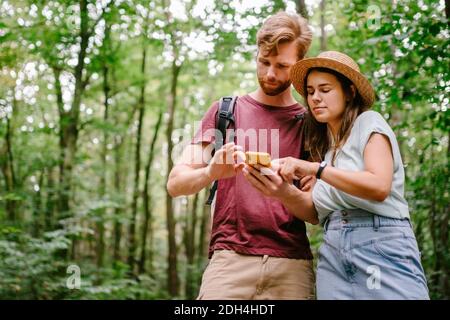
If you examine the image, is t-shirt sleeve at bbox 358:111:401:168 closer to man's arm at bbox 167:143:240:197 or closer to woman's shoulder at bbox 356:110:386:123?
woman's shoulder at bbox 356:110:386:123

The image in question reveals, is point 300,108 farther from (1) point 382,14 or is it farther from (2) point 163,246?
(2) point 163,246

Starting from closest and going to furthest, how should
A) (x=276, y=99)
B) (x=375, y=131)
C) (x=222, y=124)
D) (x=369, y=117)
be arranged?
(x=375, y=131), (x=369, y=117), (x=222, y=124), (x=276, y=99)

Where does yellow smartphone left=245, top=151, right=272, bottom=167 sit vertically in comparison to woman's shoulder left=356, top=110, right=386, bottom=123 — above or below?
below

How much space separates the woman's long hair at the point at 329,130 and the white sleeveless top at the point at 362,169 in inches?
2.4

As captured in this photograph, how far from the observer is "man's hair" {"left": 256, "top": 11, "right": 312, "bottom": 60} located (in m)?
2.81

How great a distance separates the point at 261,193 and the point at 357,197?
0.64 meters

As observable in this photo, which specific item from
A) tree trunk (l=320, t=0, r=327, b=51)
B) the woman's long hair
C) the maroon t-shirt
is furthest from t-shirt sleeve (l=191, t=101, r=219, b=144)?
tree trunk (l=320, t=0, r=327, b=51)

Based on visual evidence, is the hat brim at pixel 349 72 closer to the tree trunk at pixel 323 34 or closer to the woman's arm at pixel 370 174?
the woman's arm at pixel 370 174

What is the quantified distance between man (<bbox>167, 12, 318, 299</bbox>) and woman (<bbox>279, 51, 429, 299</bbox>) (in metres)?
0.25

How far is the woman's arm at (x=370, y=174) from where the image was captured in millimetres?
2131

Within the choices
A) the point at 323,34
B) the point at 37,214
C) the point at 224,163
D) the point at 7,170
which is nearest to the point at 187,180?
the point at 224,163

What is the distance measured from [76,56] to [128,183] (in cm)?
1341

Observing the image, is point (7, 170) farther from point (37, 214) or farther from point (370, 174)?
point (370, 174)

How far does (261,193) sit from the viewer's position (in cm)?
272
